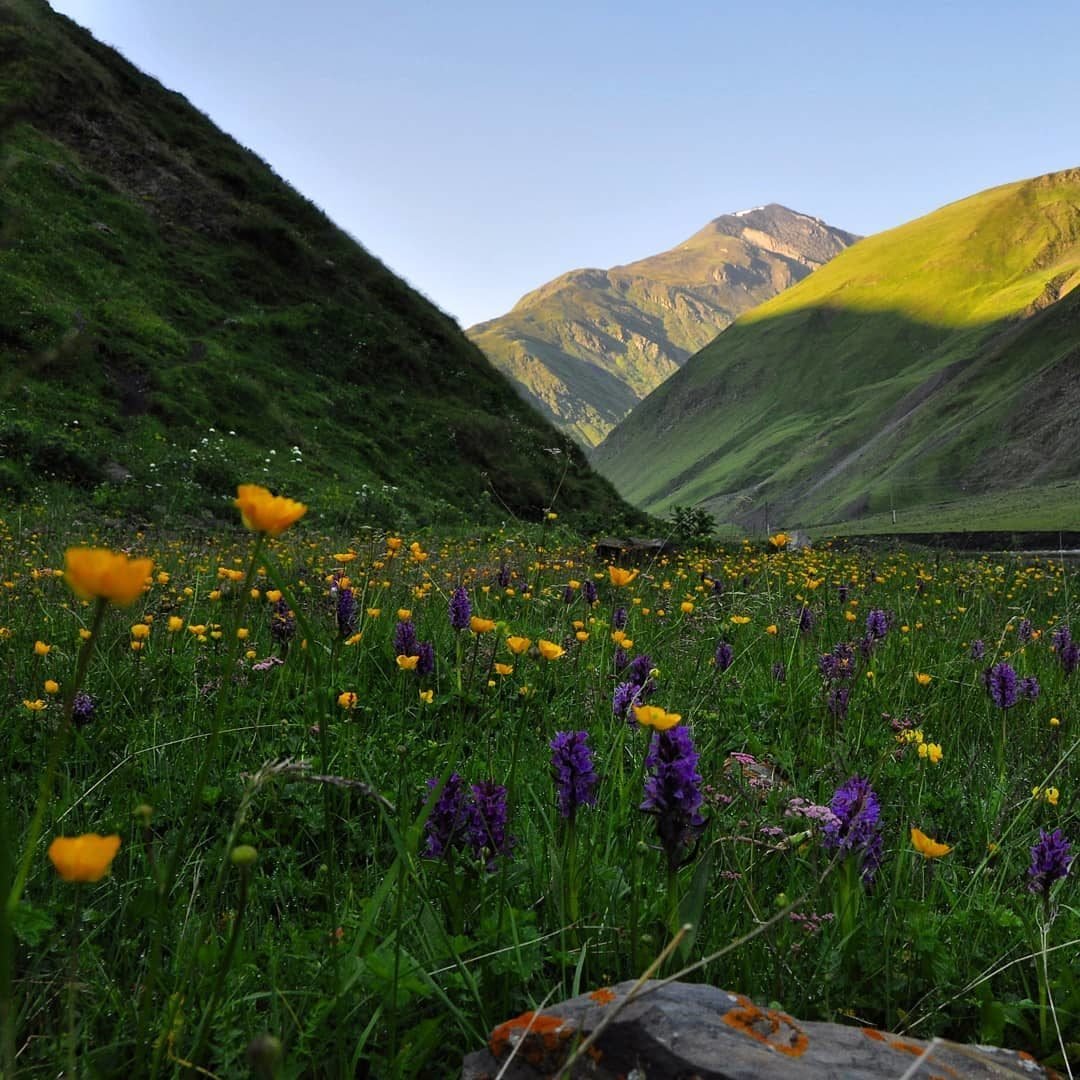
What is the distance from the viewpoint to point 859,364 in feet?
403

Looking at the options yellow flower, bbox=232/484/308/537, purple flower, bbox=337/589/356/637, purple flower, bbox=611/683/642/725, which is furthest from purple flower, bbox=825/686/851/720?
yellow flower, bbox=232/484/308/537

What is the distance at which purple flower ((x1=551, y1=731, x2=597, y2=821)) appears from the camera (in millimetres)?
1863

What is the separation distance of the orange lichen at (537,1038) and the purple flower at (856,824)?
1018 millimetres

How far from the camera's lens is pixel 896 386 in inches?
3935

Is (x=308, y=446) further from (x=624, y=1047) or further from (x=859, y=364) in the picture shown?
(x=859, y=364)

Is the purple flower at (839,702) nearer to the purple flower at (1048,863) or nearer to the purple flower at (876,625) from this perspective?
the purple flower at (876,625)

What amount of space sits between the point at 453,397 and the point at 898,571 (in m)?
20.7

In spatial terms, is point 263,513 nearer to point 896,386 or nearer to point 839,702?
point 839,702

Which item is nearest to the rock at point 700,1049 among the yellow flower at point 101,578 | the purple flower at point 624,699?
the yellow flower at point 101,578

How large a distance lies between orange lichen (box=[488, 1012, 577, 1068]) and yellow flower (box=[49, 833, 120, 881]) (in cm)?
75

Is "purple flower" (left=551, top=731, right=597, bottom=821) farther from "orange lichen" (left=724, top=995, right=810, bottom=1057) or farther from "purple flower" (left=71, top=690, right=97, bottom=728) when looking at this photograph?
"purple flower" (left=71, top=690, right=97, bottom=728)

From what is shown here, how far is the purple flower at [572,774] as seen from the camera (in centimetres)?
186

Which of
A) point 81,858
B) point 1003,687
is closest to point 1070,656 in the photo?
point 1003,687

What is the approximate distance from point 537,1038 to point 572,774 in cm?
65
